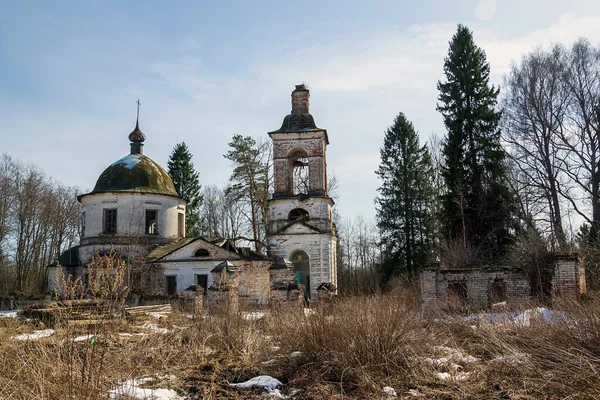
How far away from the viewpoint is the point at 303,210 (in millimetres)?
26062

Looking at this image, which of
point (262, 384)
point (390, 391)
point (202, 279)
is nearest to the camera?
point (390, 391)

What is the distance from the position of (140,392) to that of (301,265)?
2012 centimetres

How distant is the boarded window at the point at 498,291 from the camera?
15188mm

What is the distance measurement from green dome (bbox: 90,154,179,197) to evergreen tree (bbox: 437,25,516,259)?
53.0 ft

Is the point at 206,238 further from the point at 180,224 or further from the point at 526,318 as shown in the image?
the point at 526,318

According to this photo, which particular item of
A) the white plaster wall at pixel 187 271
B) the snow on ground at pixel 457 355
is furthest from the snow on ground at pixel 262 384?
the white plaster wall at pixel 187 271

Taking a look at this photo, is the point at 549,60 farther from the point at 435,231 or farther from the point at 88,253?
the point at 88,253

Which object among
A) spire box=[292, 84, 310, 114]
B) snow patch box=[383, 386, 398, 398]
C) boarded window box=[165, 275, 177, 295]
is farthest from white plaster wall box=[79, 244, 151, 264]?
snow patch box=[383, 386, 398, 398]

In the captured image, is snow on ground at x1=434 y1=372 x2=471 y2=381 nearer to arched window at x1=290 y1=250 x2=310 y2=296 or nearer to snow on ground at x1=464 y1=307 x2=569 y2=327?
snow on ground at x1=464 y1=307 x2=569 y2=327

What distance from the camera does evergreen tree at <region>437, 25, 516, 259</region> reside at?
2700 centimetres

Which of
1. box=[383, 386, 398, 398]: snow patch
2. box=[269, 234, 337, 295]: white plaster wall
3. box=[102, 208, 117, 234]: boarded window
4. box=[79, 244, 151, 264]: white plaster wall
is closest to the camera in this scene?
box=[383, 386, 398, 398]: snow patch

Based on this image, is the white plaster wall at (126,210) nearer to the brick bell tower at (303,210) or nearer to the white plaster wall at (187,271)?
the white plaster wall at (187,271)

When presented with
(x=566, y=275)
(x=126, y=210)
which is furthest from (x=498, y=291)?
(x=126, y=210)

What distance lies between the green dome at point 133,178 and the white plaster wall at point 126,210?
0.38m
